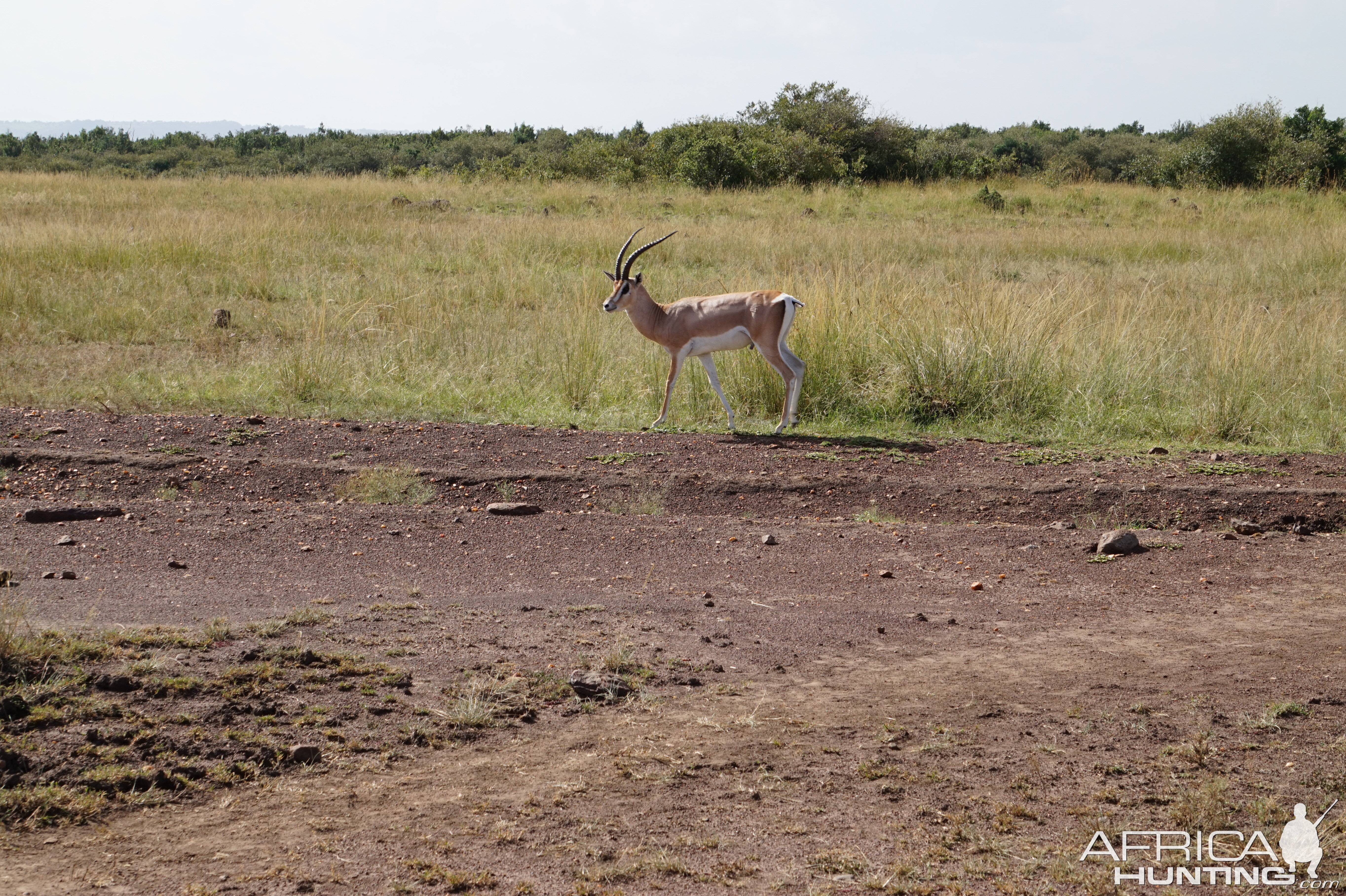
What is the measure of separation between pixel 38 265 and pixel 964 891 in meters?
14.1

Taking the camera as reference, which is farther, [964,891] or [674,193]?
[674,193]

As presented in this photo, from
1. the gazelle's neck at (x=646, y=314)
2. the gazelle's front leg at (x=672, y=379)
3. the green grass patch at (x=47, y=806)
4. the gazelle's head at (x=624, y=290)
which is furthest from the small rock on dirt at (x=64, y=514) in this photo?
the gazelle's neck at (x=646, y=314)

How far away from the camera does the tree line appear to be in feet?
83.8

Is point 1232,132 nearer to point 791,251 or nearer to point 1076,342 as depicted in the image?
point 791,251

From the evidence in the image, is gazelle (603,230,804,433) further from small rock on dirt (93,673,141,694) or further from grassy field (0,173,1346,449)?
small rock on dirt (93,673,141,694)

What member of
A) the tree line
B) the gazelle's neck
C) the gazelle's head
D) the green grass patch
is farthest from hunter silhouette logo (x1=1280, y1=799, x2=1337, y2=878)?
the tree line

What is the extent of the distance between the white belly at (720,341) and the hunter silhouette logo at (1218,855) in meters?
5.64

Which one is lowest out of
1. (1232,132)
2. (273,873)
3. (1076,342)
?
(273,873)

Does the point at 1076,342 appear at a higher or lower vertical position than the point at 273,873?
higher

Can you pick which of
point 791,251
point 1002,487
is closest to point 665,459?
point 1002,487

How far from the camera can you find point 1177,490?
→ 21.5 feet

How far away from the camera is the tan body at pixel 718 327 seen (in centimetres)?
821

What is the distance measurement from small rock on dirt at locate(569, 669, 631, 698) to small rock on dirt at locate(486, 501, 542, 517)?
7.84ft

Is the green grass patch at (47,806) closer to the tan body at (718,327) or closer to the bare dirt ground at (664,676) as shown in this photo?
the bare dirt ground at (664,676)
